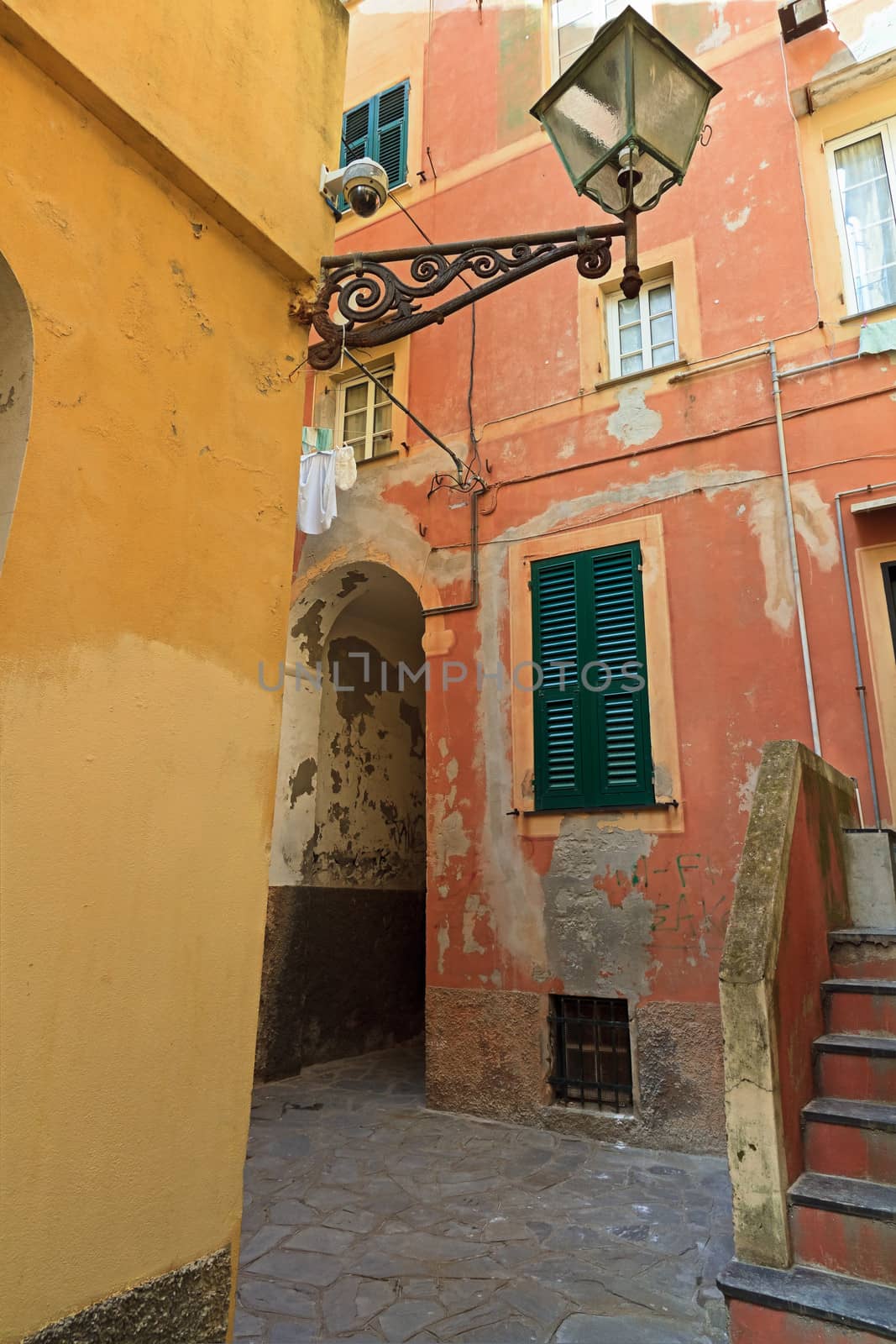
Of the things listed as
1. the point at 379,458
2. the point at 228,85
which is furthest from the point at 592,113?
the point at 379,458

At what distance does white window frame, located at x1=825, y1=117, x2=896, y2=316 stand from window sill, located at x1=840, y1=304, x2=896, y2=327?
18mm

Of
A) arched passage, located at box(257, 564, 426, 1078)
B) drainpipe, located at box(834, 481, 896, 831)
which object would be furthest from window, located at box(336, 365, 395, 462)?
drainpipe, located at box(834, 481, 896, 831)

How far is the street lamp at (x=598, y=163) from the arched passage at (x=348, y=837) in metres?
5.45

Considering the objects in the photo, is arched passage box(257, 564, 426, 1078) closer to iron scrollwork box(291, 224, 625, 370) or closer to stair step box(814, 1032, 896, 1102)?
iron scrollwork box(291, 224, 625, 370)

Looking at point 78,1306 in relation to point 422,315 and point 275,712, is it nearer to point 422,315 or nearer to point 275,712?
point 275,712

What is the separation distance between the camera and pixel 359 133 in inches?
411

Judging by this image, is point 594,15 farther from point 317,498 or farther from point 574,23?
point 317,498

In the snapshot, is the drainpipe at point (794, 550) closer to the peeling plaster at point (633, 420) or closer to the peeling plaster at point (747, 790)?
the peeling plaster at point (747, 790)

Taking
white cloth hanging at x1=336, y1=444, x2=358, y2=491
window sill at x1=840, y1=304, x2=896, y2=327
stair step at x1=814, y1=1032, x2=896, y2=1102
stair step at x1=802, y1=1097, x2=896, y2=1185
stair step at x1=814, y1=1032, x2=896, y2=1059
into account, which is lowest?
stair step at x1=802, y1=1097, x2=896, y2=1185

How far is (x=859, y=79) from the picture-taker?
280 inches

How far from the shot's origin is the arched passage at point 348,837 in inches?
349

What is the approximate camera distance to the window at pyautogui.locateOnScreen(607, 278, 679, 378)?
308 inches

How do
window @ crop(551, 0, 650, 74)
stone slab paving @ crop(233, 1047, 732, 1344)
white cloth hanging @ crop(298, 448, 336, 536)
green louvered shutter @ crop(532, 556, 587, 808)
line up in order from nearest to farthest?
stone slab paving @ crop(233, 1047, 732, 1344) → green louvered shutter @ crop(532, 556, 587, 808) → white cloth hanging @ crop(298, 448, 336, 536) → window @ crop(551, 0, 650, 74)

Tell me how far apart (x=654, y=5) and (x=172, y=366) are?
8.23 m
